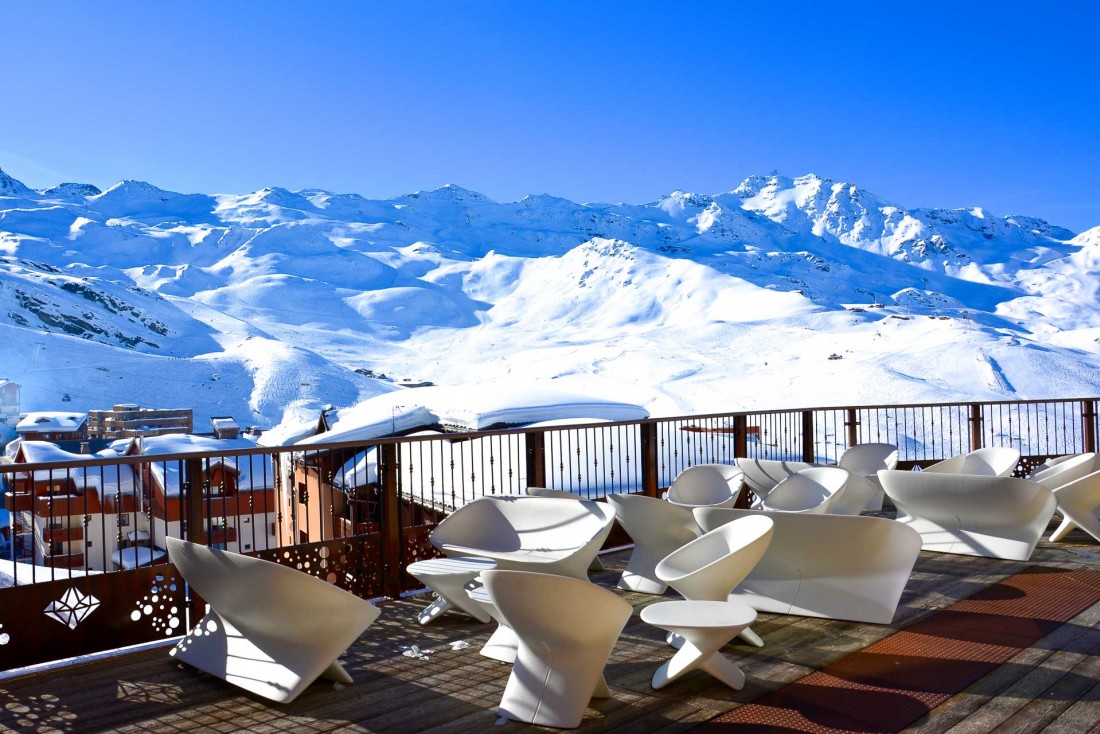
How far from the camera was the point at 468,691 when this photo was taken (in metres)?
3.23

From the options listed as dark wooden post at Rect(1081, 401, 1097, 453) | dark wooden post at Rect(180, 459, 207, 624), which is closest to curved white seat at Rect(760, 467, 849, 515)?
dark wooden post at Rect(180, 459, 207, 624)

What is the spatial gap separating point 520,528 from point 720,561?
4.47 ft

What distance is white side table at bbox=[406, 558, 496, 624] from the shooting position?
401 cm

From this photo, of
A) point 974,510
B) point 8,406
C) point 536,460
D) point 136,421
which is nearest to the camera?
point 974,510

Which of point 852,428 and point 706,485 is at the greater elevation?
point 852,428

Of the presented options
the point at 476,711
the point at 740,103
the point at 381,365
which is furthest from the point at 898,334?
the point at 381,365

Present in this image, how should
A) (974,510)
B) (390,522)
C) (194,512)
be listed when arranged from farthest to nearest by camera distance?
(974,510) → (390,522) → (194,512)

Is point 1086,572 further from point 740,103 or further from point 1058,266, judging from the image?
point 1058,266

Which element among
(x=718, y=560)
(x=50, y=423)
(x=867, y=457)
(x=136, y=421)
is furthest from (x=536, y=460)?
(x=136, y=421)

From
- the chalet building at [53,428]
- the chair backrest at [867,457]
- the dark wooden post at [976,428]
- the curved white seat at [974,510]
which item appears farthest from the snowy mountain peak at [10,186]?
the curved white seat at [974,510]

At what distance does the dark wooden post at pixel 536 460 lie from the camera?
5762mm

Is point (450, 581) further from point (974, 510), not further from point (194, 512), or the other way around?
point (974, 510)

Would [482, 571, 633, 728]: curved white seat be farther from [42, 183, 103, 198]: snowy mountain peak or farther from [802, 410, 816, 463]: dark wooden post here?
[42, 183, 103, 198]: snowy mountain peak

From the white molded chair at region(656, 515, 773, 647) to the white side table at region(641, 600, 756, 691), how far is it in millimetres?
132
